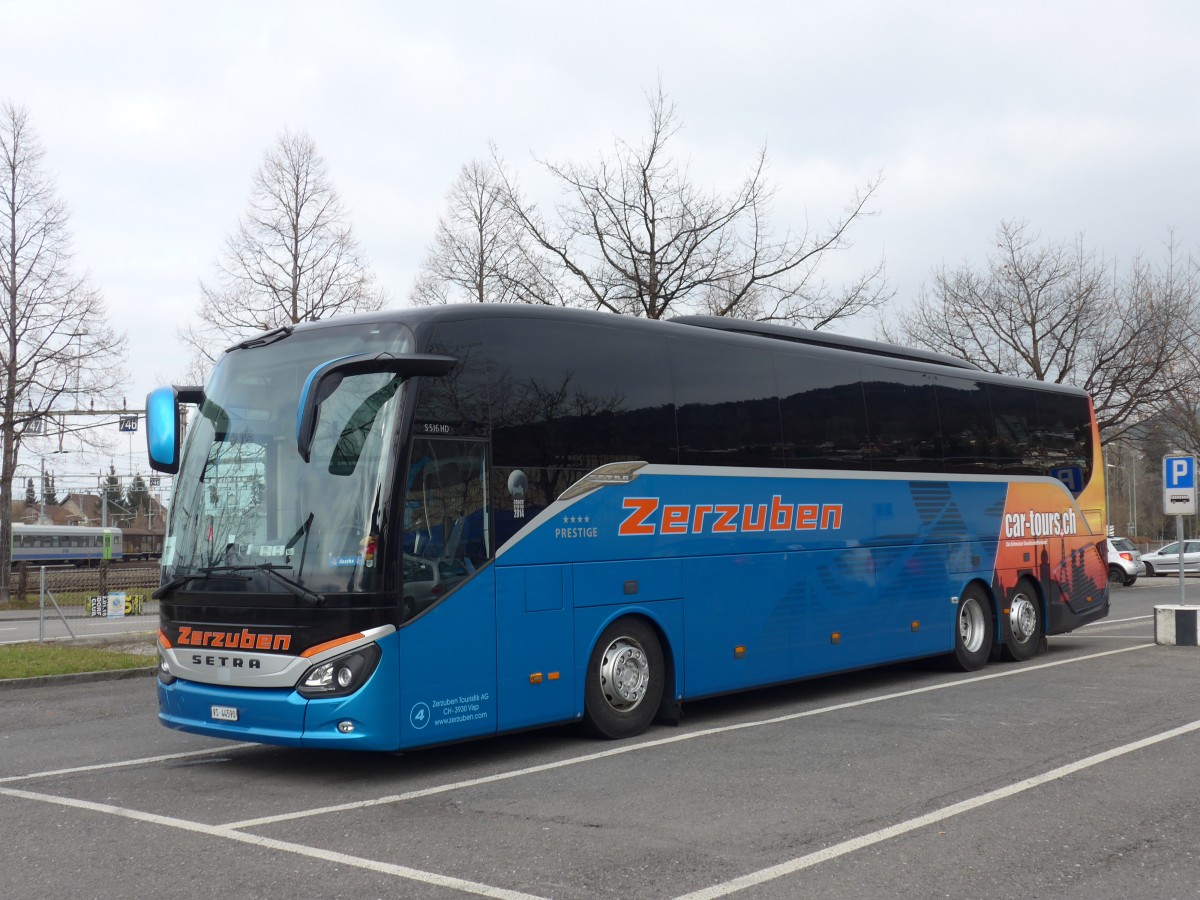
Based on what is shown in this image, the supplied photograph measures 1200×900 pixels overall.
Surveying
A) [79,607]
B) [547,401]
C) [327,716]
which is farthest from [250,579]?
[79,607]

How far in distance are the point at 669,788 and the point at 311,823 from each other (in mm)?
2296

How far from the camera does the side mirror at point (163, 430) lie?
8961 millimetres

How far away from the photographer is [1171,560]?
1809 inches

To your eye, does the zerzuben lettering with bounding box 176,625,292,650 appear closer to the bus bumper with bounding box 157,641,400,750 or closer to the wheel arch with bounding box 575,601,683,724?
the bus bumper with bounding box 157,641,400,750

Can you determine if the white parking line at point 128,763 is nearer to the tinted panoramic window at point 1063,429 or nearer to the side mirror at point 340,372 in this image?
the side mirror at point 340,372

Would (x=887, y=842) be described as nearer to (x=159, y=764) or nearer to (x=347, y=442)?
(x=347, y=442)

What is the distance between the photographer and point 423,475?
827cm

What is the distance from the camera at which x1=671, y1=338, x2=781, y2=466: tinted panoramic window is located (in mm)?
10570

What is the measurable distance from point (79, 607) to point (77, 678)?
19096 mm

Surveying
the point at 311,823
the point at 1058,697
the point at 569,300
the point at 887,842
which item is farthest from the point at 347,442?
the point at 569,300

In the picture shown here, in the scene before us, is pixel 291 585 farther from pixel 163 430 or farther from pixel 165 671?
pixel 163 430

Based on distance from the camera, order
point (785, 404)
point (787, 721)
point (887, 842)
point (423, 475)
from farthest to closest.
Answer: point (785, 404)
point (787, 721)
point (423, 475)
point (887, 842)

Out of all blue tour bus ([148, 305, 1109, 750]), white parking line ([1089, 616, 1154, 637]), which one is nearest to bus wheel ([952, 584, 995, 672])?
blue tour bus ([148, 305, 1109, 750])

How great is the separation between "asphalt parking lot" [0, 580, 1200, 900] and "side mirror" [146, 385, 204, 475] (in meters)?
2.30
